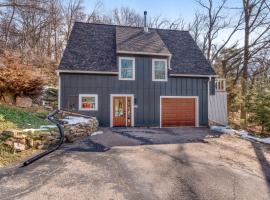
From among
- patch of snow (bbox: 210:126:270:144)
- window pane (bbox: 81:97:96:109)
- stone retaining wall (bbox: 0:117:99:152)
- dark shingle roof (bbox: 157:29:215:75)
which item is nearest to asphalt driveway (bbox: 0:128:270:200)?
stone retaining wall (bbox: 0:117:99:152)

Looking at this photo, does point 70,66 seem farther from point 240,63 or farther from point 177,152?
point 240,63

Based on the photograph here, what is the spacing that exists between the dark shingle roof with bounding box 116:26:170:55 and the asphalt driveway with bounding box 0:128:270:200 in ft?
23.1

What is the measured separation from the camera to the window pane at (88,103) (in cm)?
1369

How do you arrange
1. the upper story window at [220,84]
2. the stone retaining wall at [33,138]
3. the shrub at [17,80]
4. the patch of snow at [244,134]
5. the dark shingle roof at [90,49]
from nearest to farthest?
the stone retaining wall at [33,138] < the patch of snow at [244,134] < the shrub at [17,80] < the dark shingle roof at [90,49] < the upper story window at [220,84]

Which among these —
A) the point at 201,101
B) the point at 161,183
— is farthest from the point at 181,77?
the point at 161,183

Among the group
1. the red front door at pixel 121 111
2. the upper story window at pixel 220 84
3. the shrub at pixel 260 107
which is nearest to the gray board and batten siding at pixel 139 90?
the red front door at pixel 121 111

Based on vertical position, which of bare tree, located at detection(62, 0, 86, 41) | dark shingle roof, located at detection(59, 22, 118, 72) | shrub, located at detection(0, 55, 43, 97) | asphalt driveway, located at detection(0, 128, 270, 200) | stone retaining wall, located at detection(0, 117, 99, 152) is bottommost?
asphalt driveway, located at detection(0, 128, 270, 200)

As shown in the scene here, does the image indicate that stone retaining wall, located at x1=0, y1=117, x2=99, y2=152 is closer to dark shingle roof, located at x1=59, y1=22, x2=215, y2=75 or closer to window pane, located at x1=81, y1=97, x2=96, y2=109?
window pane, located at x1=81, y1=97, x2=96, y2=109

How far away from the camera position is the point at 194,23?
29.1m

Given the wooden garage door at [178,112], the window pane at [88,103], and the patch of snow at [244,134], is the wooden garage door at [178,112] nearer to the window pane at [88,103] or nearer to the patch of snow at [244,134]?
the patch of snow at [244,134]

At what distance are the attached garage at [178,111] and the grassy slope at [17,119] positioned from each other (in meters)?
7.39

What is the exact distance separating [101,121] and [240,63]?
1558cm

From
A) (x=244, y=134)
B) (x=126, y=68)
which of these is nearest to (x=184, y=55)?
(x=126, y=68)

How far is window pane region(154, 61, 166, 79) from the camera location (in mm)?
14875
